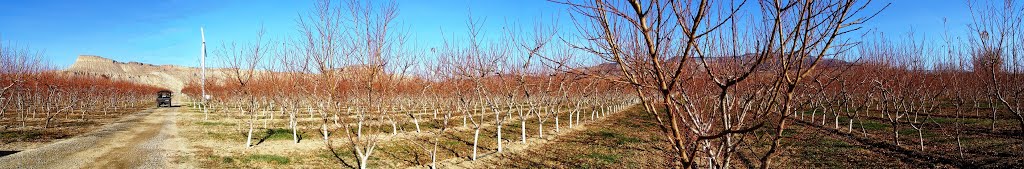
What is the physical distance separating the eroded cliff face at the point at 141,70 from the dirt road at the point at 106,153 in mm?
115674

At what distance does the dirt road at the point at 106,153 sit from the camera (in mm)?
11188

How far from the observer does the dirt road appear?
11188 millimetres

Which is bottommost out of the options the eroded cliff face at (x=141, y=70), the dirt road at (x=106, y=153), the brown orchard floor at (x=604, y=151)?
the brown orchard floor at (x=604, y=151)

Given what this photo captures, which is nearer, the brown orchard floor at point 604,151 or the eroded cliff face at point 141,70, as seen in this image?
the brown orchard floor at point 604,151

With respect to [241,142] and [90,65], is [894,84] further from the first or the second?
[90,65]

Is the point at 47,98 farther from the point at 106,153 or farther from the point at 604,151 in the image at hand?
the point at 604,151

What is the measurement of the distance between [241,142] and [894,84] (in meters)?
21.7

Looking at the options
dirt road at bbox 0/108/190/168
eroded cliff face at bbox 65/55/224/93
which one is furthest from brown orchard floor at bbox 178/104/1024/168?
eroded cliff face at bbox 65/55/224/93

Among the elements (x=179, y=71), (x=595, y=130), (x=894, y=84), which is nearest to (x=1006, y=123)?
(x=894, y=84)

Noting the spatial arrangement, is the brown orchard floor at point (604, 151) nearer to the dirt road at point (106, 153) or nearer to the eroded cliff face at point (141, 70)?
the dirt road at point (106, 153)

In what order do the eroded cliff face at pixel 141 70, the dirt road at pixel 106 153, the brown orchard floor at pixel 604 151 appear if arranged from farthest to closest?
the eroded cliff face at pixel 141 70, the brown orchard floor at pixel 604 151, the dirt road at pixel 106 153

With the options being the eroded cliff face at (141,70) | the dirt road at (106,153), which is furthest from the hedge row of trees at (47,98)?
the eroded cliff face at (141,70)

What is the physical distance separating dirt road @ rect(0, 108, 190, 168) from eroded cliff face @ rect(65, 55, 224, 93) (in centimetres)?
11567

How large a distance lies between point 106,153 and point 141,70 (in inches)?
5990
